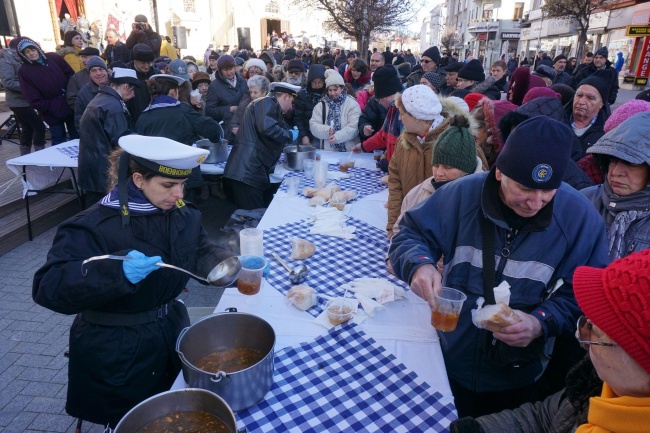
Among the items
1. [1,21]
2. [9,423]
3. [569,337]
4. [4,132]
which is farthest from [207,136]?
[1,21]

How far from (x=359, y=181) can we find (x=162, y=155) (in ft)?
10.5

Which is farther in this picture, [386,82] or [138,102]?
[138,102]

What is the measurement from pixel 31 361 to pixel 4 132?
8306 mm

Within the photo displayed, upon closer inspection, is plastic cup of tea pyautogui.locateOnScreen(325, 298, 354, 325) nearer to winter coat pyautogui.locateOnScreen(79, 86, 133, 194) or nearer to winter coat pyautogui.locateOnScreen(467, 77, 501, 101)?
winter coat pyautogui.locateOnScreen(79, 86, 133, 194)

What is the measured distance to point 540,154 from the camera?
170 cm

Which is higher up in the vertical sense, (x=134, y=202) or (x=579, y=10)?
(x=579, y=10)

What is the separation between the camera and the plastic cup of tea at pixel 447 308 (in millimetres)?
1896

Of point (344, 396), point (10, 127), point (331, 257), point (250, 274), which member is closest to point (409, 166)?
point (331, 257)

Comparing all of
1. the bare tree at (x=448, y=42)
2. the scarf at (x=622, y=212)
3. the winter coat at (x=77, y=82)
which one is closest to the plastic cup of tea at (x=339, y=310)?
the scarf at (x=622, y=212)

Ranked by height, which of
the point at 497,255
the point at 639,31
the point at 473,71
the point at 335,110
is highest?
the point at 639,31

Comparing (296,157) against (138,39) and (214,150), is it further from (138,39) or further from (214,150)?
(138,39)

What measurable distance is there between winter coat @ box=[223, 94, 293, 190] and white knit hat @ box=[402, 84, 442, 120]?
187cm

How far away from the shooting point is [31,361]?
3352mm

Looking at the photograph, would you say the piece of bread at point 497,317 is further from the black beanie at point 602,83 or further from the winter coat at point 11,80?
the winter coat at point 11,80
